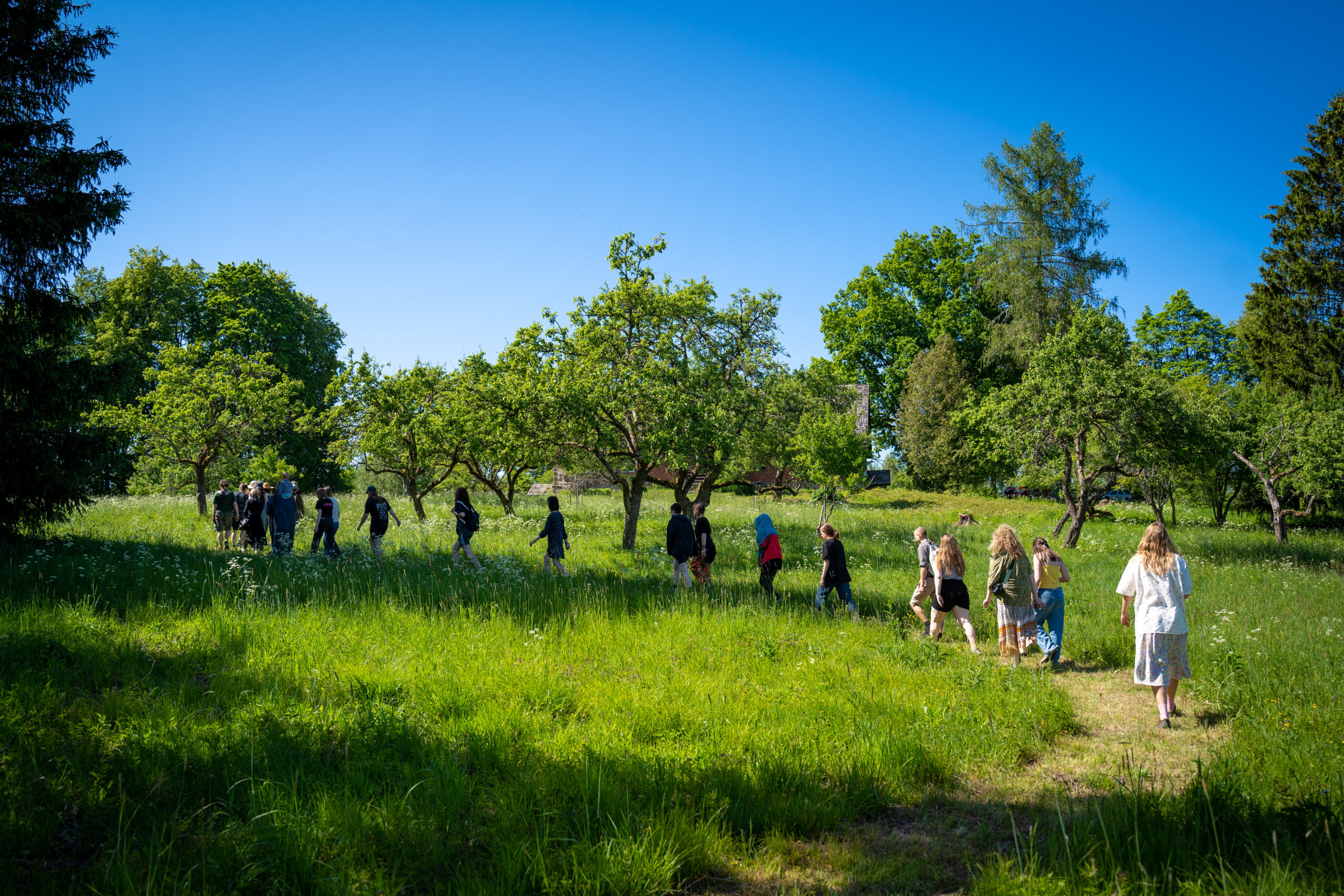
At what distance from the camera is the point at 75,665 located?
245 inches

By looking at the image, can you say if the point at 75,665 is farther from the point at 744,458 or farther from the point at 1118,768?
the point at 744,458

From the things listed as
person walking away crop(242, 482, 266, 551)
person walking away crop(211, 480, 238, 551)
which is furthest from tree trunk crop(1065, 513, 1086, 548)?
person walking away crop(211, 480, 238, 551)

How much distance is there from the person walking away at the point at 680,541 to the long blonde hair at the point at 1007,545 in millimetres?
4949

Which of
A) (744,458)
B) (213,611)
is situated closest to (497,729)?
(213,611)

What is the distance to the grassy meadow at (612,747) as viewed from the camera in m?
3.54

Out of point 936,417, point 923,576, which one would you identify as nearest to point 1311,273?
point 936,417

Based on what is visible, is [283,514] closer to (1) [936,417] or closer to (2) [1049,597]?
(2) [1049,597]

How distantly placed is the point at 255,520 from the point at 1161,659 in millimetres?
16411

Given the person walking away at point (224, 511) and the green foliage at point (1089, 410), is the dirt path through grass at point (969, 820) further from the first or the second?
the person walking away at point (224, 511)

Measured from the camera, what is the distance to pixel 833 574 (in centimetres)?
1042

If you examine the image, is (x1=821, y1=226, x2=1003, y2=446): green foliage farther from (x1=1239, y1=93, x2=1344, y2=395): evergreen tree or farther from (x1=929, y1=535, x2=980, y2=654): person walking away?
(x1=929, y1=535, x2=980, y2=654): person walking away

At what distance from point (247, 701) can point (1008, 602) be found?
888cm

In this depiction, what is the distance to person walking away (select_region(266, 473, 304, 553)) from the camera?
14164 millimetres

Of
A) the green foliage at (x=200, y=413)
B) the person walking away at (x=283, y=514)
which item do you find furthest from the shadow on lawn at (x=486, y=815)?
the green foliage at (x=200, y=413)
